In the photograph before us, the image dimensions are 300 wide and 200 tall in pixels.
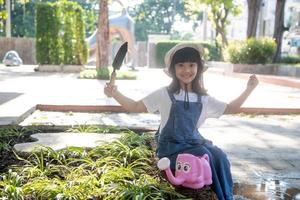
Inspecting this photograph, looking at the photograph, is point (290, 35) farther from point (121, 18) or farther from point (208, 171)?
point (208, 171)

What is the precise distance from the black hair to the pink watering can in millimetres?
560

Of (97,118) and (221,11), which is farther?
(221,11)

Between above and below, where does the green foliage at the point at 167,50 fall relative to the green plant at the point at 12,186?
below

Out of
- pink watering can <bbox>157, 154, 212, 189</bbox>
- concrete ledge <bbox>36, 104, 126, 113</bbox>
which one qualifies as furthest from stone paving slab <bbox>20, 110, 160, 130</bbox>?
pink watering can <bbox>157, 154, 212, 189</bbox>

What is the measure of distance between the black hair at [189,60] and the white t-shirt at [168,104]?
0.13 ft

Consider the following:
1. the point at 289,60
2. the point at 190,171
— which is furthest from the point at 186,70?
the point at 289,60

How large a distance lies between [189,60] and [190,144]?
20.9 inches

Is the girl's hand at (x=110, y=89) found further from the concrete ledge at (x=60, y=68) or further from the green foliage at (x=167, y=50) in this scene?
the green foliage at (x=167, y=50)

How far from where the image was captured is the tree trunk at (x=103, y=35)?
53.3 feet

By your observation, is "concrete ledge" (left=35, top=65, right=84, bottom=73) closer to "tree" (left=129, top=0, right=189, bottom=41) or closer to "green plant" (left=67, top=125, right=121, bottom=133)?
"green plant" (left=67, top=125, right=121, bottom=133)

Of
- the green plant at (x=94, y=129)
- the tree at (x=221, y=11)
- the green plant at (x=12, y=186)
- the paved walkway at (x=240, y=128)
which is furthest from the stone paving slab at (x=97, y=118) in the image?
the tree at (x=221, y=11)

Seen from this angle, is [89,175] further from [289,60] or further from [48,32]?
[289,60]

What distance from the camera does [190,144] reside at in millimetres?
2846

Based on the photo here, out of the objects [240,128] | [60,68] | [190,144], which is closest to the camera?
[190,144]
